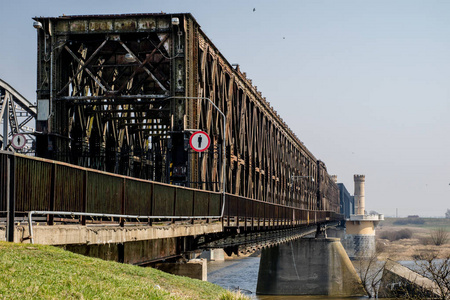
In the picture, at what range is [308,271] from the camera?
7469 centimetres

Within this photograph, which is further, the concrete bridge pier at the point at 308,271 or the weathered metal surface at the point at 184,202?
the concrete bridge pier at the point at 308,271

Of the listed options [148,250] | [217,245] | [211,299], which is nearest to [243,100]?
[217,245]

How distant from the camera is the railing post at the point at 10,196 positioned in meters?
13.4

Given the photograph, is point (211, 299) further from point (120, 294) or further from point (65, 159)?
point (65, 159)

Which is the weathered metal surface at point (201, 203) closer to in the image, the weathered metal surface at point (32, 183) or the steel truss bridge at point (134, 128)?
the steel truss bridge at point (134, 128)

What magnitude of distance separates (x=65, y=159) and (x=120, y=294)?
25.8 meters

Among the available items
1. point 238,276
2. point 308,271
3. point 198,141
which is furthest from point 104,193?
point 238,276

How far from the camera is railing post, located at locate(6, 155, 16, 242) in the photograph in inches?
528

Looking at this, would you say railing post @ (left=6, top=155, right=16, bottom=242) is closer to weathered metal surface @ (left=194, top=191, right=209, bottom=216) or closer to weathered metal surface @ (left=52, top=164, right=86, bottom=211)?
weathered metal surface @ (left=52, top=164, right=86, bottom=211)

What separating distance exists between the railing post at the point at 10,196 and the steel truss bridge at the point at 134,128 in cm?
2

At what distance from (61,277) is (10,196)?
8.77 feet

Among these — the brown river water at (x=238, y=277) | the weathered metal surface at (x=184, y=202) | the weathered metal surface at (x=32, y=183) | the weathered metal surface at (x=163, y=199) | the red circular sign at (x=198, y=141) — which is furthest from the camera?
the brown river water at (x=238, y=277)

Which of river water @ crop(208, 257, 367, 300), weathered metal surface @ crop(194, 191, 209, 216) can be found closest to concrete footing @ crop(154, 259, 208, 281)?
weathered metal surface @ crop(194, 191, 209, 216)

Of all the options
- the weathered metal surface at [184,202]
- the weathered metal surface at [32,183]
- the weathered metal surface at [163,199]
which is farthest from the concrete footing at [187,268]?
the weathered metal surface at [32,183]
